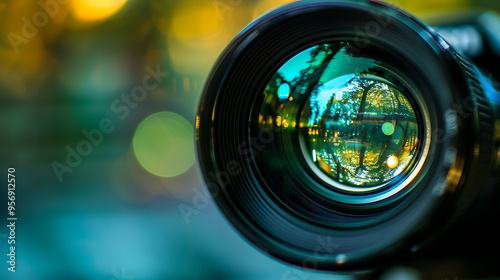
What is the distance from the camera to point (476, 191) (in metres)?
0.31

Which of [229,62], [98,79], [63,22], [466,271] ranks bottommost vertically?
[466,271]

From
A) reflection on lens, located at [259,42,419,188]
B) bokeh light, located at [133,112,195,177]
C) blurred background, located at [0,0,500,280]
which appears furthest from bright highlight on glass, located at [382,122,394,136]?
bokeh light, located at [133,112,195,177]

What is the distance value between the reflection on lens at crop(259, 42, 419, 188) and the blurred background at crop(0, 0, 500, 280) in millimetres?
333

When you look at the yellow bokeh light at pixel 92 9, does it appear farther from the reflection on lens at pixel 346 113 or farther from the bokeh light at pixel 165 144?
the reflection on lens at pixel 346 113

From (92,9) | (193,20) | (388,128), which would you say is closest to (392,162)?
(388,128)

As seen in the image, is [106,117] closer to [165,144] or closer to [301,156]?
[165,144]

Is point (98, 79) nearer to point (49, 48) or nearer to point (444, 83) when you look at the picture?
point (49, 48)

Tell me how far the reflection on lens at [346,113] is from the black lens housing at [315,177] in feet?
0.05

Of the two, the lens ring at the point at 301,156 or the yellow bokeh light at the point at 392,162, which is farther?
the yellow bokeh light at the point at 392,162

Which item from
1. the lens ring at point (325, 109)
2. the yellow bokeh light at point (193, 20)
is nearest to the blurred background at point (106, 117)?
the yellow bokeh light at point (193, 20)

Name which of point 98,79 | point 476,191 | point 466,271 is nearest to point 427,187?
point 476,191

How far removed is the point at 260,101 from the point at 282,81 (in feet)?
0.10

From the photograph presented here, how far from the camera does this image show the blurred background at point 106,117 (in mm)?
796

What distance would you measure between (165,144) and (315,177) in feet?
1.62
